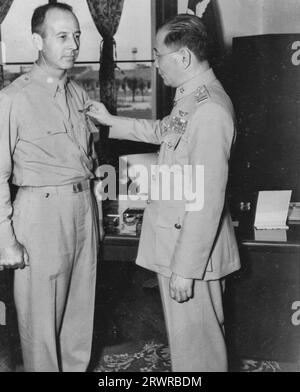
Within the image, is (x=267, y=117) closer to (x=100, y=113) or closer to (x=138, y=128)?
(x=138, y=128)

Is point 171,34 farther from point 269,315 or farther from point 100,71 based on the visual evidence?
point 100,71

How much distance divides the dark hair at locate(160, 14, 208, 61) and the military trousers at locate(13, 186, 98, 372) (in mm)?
808

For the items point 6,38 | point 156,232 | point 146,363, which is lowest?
point 146,363

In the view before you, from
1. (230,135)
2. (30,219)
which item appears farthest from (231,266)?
(30,219)

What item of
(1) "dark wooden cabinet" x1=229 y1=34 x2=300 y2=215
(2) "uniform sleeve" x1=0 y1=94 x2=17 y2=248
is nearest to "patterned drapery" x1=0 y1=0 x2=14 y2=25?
(1) "dark wooden cabinet" x1=229 y1=34 x2=300 y2=215

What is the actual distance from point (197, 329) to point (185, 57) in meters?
1.12

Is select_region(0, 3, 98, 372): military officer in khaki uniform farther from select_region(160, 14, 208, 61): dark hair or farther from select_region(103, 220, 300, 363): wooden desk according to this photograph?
select_region(160, 14, 208, 61): dark hair

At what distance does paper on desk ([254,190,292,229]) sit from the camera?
2.64m

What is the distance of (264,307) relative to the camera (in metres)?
2.68

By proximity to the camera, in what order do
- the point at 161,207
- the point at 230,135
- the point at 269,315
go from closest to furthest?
1. the point at 230,135
2. the point at 161,207
3. the point at 269,315

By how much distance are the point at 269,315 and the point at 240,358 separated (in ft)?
1.20

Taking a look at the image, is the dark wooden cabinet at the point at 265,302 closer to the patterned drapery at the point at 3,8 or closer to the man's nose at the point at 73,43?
the man's nose at the point at 73,43

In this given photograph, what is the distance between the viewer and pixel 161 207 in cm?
210

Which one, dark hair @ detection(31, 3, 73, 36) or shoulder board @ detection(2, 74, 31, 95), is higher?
dark hair @ detection(31, 3, 73, 36)
